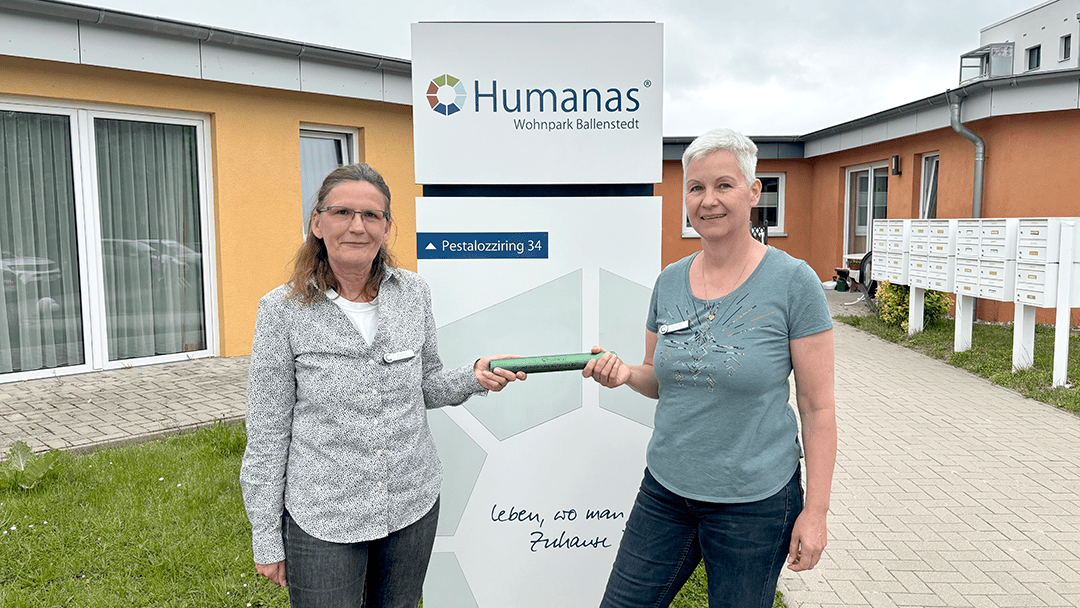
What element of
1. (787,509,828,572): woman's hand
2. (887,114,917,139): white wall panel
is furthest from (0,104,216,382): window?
(887,114,917,139): white wall panel

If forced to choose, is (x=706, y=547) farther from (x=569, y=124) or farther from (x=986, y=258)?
(x=986, y=258)

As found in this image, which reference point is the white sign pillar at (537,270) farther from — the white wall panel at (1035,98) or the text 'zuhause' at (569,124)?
the white wall panel at (1035,98)

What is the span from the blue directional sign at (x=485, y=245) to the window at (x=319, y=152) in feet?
23.3

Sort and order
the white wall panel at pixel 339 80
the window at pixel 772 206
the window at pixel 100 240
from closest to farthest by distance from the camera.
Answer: the window at pixel 100 240 < the white wall panel at pixel 339 80 < the window at pixel 772 206

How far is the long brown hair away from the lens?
2.04m

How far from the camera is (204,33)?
25.8ft

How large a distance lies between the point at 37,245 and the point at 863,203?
48.0ft

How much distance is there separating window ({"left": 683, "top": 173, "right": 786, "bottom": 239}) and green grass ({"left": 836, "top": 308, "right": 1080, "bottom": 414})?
6167 millimetres

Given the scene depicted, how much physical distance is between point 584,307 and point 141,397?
5459 mm

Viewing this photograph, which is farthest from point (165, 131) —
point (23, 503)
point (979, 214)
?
point (979, 214)

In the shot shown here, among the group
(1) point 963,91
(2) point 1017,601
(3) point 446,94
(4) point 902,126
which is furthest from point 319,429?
(4) point 902,126

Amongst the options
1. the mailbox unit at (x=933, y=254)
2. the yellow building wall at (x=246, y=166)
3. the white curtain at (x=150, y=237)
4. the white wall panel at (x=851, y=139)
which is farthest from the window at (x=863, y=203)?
the white curtain at (x=150, y=237)

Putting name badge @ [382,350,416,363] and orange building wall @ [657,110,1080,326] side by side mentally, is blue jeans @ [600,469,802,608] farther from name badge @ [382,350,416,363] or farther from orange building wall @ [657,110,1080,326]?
orange building wall @ [657,110,1080,326]

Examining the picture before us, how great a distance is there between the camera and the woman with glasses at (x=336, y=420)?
Result: 1.99m
